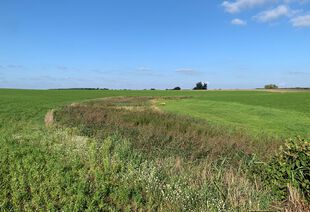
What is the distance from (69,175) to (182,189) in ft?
8.87

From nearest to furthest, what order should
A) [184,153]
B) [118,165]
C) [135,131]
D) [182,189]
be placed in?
[182,189] → [118,165] → [184,153] → [135,131]

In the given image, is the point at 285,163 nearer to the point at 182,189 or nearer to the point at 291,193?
the point at 291,193

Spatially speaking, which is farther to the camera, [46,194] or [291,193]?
[46,194]

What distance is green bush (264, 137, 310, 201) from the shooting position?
6.74 metres

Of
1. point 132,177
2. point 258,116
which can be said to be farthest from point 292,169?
point 258,116

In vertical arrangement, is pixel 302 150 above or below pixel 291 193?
above

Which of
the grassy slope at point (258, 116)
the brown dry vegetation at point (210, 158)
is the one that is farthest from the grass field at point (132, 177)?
the grassy slope at point (258, 116)

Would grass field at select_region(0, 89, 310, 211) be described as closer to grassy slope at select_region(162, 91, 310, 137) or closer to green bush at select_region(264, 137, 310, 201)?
green bush at select_region(264, 137, 310, 201)

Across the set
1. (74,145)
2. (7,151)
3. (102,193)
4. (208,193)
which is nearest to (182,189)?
(208,193)

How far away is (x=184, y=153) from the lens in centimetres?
1145

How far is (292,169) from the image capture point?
697cm

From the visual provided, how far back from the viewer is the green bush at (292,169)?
22.1 ft

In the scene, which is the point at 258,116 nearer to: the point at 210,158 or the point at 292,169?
the point at 210,158

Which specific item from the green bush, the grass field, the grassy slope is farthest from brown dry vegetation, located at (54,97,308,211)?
the grassy slope
